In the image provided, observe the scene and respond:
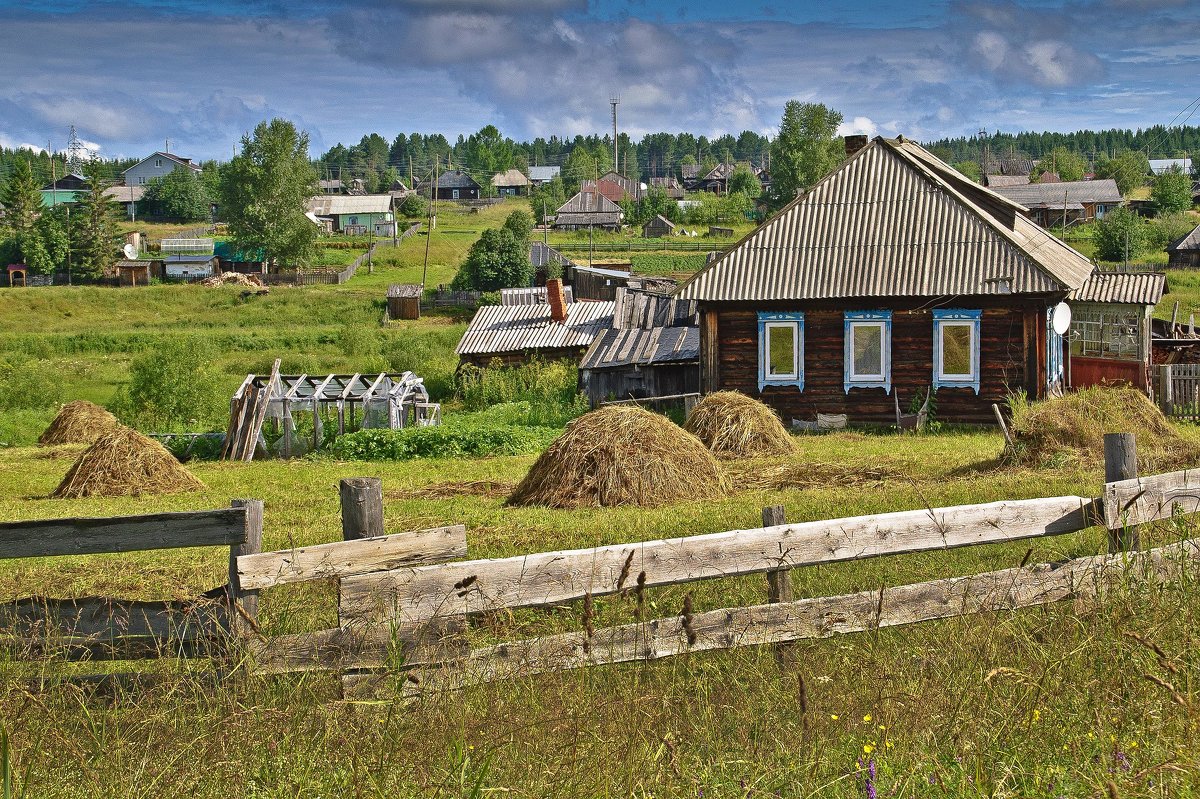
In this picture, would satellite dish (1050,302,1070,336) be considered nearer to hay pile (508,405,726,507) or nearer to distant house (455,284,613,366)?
hay pile (508,405,726,507)

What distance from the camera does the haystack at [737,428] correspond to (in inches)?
773

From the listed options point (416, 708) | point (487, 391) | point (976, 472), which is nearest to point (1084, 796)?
point (416, 708)

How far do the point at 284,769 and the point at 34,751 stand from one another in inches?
38.8

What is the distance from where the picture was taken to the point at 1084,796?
12.2 feet

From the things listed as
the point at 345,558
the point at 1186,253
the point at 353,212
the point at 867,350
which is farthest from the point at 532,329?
the point at 353,212

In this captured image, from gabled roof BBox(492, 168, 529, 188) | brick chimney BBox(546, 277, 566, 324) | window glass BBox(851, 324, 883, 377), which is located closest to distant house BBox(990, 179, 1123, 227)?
gabled roof BBox(492, 168, 529, 188)

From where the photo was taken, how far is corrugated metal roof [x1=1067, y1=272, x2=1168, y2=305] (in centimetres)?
2600

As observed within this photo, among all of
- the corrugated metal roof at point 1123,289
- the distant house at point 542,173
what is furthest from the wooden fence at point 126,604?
the distant house at point 542,173

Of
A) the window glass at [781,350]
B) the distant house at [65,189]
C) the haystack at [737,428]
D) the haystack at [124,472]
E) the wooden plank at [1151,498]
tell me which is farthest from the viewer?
the distant house at [65,189]

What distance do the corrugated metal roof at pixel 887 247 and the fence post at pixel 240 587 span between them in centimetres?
1926

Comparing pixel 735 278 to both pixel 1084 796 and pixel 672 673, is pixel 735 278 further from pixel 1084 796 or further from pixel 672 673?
pixel 1084 796

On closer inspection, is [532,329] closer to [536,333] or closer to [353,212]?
[536,333]

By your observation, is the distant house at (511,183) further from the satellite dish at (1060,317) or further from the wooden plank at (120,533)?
the wooden plank at (120,533)

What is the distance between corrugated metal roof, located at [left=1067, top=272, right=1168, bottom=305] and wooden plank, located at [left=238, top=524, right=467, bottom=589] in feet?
76.5
